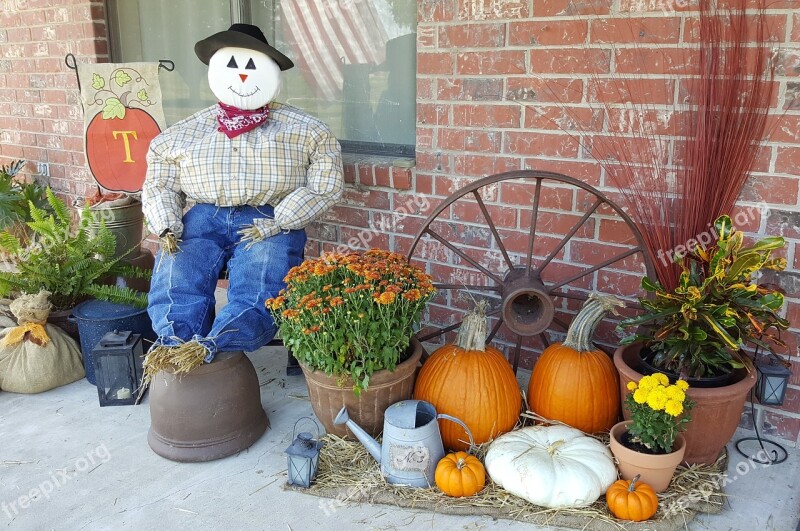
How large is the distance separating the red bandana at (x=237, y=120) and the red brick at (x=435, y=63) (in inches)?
25.0

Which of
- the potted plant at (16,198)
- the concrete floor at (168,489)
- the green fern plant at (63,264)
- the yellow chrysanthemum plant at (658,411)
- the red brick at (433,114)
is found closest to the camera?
the yellow chrysanthemum plant at (658,411)

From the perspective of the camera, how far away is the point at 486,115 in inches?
98.1

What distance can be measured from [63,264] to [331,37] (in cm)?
154

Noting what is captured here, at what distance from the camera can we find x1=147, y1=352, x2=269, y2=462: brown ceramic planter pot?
215 cm

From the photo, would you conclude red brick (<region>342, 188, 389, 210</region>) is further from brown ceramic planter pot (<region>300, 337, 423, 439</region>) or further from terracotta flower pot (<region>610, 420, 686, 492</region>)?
terracotta flower pot (<region>610, 420, 686, 492</region>)

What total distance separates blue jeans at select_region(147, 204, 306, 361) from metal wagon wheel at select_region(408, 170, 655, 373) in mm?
507

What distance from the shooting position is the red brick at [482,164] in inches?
97.9

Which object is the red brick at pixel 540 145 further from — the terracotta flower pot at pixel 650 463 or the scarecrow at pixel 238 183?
the terracotta flower pot at pixel 650 463

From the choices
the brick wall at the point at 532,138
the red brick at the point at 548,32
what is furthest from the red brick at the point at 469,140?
the red brick at the point at 548,32

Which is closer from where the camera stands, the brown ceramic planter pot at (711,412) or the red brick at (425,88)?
the brown ceramic planter pot at (711,412)

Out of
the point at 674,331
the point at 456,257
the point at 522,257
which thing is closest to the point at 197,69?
the point at 456,257

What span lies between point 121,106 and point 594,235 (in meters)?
2.24

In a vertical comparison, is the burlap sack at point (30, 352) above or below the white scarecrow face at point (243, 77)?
below

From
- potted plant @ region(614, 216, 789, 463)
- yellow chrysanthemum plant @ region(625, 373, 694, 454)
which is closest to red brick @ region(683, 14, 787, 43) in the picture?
potted plant @ region(614, 216, 789, 463)
